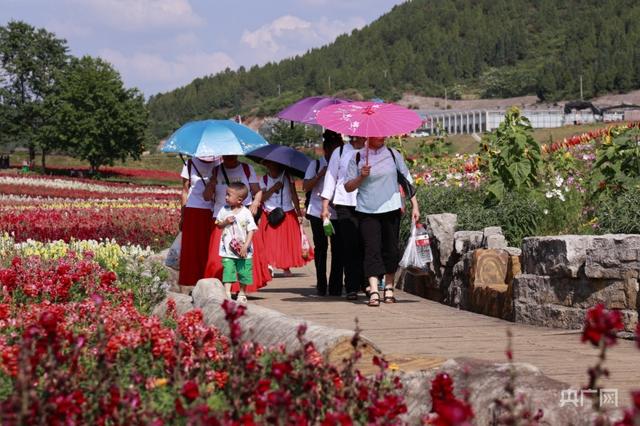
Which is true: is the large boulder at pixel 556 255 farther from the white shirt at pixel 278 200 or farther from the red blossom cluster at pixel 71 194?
the red blossom cluster at pixel 71 194

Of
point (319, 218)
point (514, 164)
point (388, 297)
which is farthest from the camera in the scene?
point (514, 164)

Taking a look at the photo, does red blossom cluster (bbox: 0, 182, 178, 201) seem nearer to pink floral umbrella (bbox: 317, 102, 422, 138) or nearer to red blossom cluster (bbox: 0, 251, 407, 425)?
pink floral umbrella (bbox: 317, 102, 422, 138)

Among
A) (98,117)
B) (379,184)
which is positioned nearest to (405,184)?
(379,184)

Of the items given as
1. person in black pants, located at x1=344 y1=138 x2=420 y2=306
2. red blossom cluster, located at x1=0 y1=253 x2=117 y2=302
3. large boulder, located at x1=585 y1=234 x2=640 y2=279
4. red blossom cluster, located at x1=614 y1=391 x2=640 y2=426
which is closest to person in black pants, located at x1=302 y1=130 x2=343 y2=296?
person in black pants, located at x1=344 y1=138 x2=420 y2=306

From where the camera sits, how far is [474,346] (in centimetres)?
718

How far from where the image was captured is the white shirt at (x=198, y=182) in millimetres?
10180

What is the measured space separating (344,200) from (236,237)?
1.03 meters

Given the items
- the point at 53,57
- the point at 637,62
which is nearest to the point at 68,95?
the point at 53,57

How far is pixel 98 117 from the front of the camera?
6259 cm

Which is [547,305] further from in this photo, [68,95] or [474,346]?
[68,95]

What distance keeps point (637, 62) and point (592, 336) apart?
15805 centimetres

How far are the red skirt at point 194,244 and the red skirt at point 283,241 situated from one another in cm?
146

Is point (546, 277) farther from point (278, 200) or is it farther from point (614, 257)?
point (278, 200)

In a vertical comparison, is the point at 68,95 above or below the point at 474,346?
above
